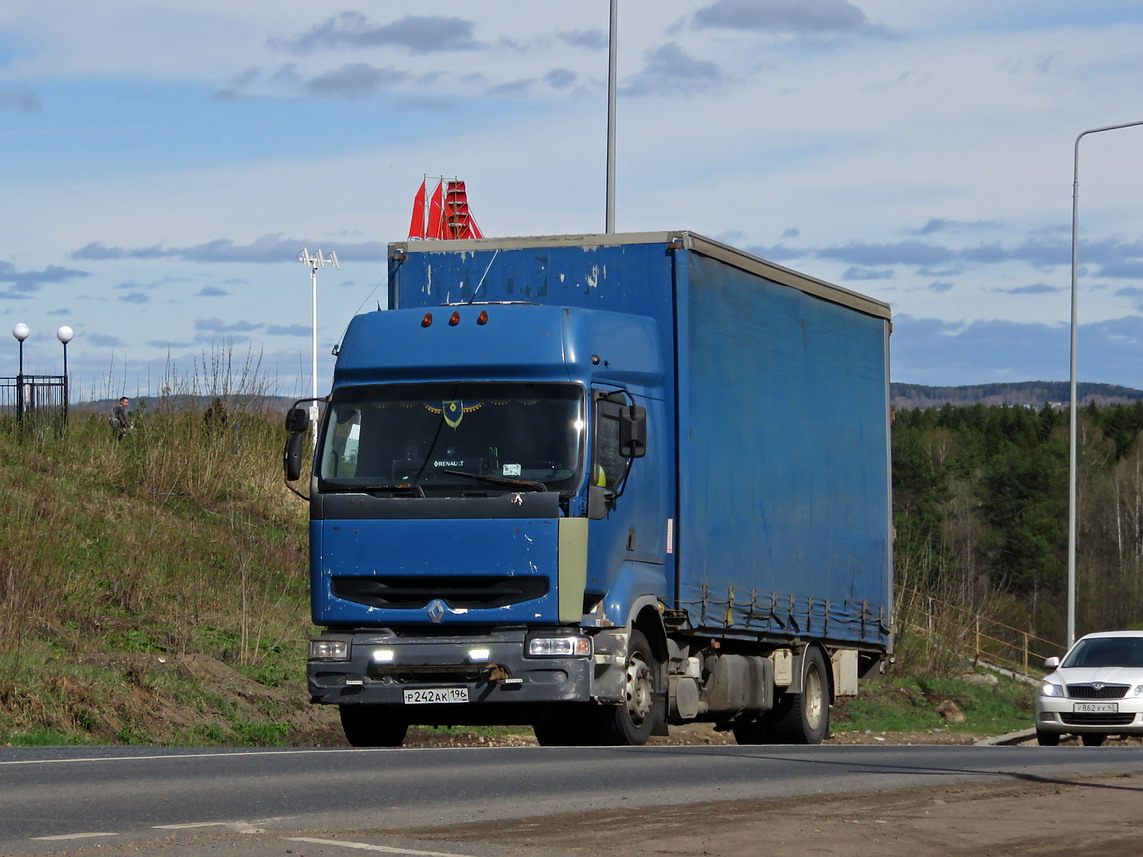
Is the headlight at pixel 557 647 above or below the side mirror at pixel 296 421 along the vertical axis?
below

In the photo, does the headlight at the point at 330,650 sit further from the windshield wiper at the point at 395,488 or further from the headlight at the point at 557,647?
the headlight at the point at 557,647

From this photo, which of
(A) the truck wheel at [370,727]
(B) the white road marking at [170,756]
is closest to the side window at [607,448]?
(B) the white road marking at [170,756]

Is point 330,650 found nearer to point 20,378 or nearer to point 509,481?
point 509,481

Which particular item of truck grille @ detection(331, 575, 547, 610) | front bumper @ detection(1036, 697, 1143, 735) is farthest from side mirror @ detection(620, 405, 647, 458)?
front bumper @ detection(1036, 697, 1143, 735)

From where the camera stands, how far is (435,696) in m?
14.4

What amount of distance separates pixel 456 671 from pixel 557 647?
0.81 metres

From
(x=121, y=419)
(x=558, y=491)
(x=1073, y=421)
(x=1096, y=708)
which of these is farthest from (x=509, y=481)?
(x=1073, y=421)

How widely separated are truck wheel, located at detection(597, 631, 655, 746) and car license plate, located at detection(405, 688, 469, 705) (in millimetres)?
1338

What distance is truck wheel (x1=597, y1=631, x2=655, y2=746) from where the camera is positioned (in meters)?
15.0

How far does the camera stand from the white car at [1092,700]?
2239 centimetres

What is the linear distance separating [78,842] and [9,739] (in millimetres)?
9543

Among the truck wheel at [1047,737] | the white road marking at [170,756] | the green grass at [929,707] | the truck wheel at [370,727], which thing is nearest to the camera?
the white road marking at [170,756]

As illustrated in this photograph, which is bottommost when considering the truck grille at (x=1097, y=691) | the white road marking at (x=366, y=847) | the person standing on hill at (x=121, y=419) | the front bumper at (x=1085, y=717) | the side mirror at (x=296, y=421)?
the front bumper at (x=1085, y=717)

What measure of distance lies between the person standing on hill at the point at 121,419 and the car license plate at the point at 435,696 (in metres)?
17.7
